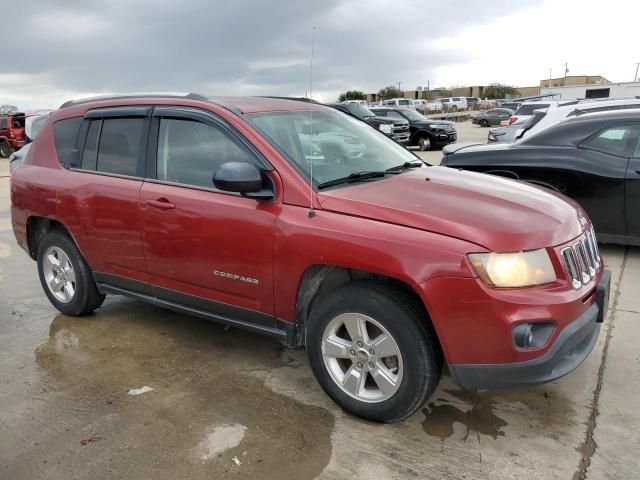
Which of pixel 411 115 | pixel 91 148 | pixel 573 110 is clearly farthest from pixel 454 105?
pixel 91 148

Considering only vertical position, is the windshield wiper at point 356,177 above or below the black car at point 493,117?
below

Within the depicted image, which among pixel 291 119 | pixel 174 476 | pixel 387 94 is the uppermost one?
pixel 387 94

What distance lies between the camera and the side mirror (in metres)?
3.08

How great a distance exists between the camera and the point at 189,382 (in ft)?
11.7

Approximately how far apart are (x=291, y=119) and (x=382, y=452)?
2181mm

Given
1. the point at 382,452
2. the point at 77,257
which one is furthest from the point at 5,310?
the point at 382,452

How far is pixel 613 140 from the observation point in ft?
19.3

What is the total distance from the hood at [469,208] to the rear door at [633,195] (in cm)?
268

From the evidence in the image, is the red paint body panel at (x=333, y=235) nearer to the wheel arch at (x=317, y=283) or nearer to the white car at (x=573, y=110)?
the wheel arch at (x=317, y=283)

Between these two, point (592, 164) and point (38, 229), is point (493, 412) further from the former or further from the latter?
point (38, 229)

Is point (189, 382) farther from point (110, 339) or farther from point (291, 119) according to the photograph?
point (291, 119)

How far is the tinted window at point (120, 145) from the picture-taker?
3951 millimetres

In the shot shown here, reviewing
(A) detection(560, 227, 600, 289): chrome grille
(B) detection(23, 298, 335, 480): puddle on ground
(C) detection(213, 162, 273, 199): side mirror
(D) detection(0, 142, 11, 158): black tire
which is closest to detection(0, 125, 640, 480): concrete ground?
(B) detection(23, 298, 335, 480): puddle on ground

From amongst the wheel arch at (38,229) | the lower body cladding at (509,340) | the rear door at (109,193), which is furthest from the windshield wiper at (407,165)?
the wheel arch at (38,229)
